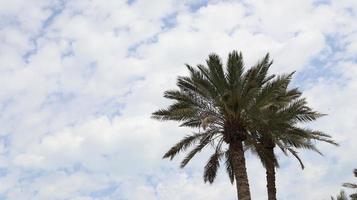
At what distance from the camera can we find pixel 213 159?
27.6 m

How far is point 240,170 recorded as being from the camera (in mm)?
25797

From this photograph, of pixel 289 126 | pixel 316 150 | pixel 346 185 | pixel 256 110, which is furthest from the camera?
pixel 346 185

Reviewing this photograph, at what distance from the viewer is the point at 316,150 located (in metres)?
28.6

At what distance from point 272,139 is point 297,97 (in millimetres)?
2914

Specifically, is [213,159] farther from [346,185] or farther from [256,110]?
[346,185]

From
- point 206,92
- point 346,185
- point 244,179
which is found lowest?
point 244,179

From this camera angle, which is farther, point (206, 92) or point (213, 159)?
point (213, 159)

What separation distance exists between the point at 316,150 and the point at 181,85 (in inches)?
306

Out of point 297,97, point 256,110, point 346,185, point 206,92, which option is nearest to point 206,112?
point 206,92

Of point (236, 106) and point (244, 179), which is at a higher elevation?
point (236, 106)

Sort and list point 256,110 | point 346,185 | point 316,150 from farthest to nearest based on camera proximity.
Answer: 1. point 346,185
2. point 316,150
3. point 256,110

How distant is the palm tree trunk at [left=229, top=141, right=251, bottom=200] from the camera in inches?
1005

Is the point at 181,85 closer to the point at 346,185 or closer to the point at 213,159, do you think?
the point at 213,159

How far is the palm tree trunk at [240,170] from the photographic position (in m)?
25.5
